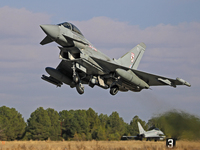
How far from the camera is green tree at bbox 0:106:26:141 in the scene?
50.9 metres

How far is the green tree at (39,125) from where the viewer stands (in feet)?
169

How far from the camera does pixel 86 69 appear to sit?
738 inches

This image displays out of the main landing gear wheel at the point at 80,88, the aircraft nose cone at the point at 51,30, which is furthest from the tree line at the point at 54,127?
the aircraft nose cone at the point at 51,30

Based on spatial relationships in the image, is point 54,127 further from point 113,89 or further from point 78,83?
point 78,83

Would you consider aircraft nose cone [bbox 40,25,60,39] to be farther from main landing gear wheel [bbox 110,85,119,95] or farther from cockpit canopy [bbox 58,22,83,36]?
main landing gear wheel [bbox 110,85,119,95]

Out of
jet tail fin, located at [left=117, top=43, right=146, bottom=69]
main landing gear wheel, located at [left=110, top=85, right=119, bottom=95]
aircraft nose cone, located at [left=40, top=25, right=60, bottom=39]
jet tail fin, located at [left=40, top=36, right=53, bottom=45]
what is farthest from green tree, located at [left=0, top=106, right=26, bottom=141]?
aircraft nose cone, located at [left=40, top=25, right=60, bottom=39]

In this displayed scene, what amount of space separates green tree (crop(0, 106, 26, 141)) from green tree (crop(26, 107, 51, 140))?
1.88 m

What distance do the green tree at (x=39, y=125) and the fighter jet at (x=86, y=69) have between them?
3224 cm

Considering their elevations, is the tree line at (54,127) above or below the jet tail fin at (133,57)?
below

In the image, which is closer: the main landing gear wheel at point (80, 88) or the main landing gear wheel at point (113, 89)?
the main landing gear wheel at point (80, 88)

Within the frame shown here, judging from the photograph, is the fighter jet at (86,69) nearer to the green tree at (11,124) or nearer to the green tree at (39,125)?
the green tree at (39,125)

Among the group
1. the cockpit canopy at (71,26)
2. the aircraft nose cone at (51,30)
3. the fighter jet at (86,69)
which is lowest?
the fighter jet at (86,69)

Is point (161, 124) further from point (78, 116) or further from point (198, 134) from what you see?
point (78, 116)

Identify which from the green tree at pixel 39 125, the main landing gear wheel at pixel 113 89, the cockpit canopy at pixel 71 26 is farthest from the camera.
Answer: the green tree at pixel 39 125
